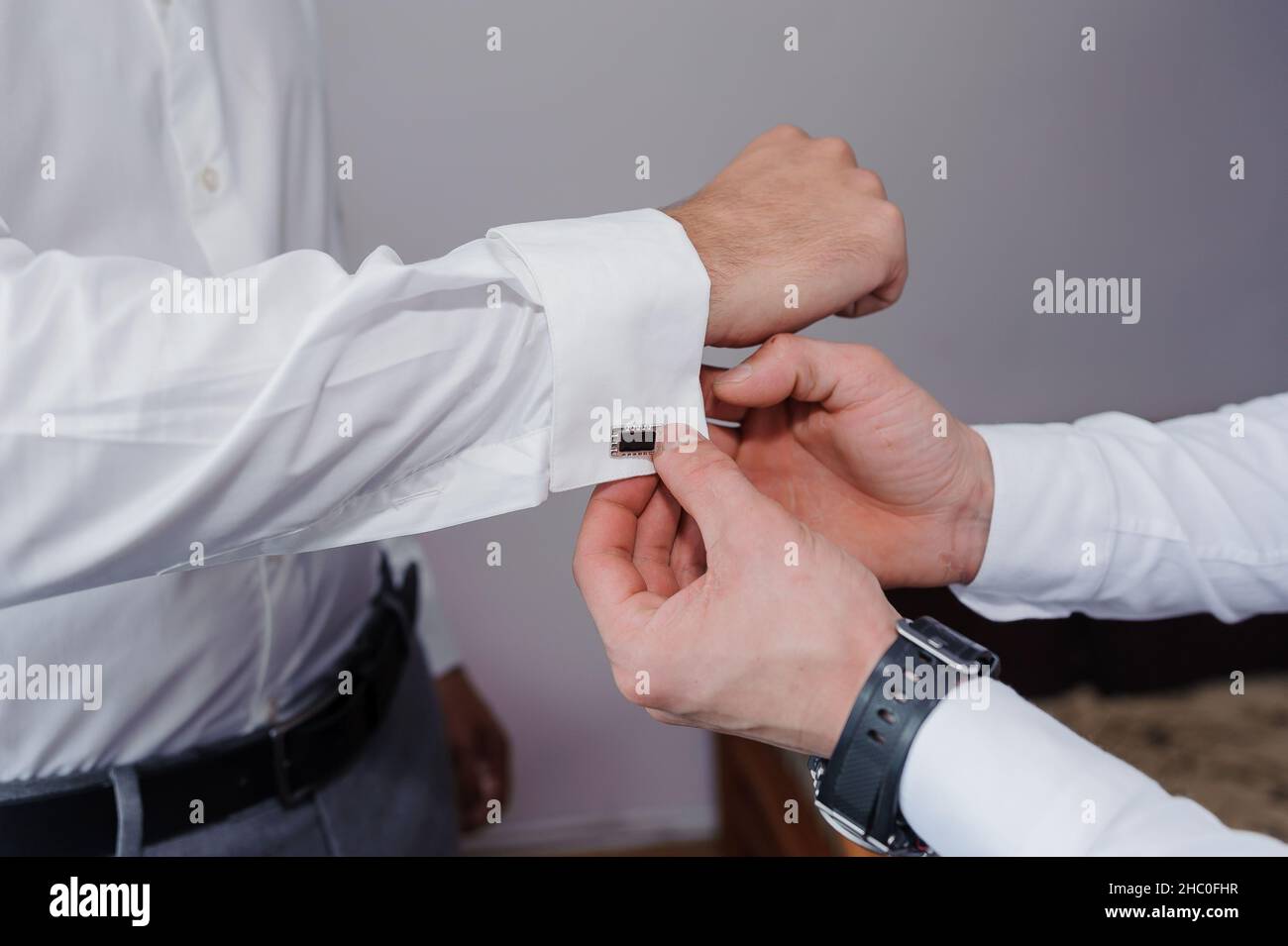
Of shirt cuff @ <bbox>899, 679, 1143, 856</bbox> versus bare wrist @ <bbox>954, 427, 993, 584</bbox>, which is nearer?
shirt cuff @ <bbox>899, 679, 1143, 856</bbox>

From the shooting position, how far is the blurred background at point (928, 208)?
5.35 feet

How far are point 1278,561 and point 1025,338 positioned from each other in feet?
3.49

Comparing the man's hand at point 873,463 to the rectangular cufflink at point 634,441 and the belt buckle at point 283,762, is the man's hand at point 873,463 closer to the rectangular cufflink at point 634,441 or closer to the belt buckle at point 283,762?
the rectangular cufflink at point 634,441

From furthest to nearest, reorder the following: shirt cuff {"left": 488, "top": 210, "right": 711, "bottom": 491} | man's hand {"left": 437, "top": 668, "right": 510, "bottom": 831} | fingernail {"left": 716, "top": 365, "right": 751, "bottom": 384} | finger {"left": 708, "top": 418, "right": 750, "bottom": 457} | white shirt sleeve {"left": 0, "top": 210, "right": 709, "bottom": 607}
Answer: man's hand {"left": 437, "top": 668, "right": 510, "bottom": 831} < finger {"left": 708, "top": 418, "right": 750, "bottom": 457} < fingernail {"left": 716, "top": 365, "right": 751, "bottom": 384} < shirt cuff {"left": 488, "top": 210, "right": 711, "bottom": 491} < white shirt sleeve {"left": 0, "top": 210, "right": 709, "bottom": 607}

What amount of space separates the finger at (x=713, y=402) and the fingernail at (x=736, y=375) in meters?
0.02

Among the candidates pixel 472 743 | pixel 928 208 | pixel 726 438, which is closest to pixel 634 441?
pixel 726 438

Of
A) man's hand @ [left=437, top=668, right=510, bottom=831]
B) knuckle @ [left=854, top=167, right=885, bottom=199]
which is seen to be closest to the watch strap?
knuckle @ [left=854, top=167, right=885, bottom=199]

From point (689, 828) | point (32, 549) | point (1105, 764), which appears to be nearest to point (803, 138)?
point (1105, 764)

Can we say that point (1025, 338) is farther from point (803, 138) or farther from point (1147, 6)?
point (803, 138)

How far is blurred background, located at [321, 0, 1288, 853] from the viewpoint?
5.35 ft
